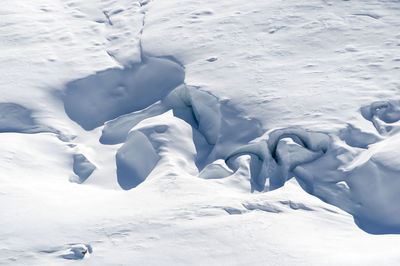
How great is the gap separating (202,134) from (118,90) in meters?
0.98

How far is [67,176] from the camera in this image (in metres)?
4.64

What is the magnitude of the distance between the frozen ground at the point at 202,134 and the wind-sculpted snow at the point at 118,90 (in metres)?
0.01

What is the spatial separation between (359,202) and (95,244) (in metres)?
1.71

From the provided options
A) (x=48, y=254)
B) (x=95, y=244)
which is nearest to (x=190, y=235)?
(x=95, y=244)

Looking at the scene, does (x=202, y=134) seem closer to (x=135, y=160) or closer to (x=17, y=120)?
(x=135, y=160)

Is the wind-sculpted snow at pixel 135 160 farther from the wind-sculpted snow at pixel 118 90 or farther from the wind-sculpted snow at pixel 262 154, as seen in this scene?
the wind-sculpted snow at pixel 118 90

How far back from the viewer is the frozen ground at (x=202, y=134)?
382 cm

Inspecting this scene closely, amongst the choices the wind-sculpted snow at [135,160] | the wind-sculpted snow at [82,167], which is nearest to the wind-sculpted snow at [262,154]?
the wind-sculpted snow at [135,160]

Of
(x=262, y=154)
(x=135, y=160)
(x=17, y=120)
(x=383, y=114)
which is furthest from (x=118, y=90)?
(x=383, y=114)

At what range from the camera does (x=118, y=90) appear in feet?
18.4

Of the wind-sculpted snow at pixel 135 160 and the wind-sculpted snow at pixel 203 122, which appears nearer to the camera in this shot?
the wind-sculpted snow at pixel 135 160

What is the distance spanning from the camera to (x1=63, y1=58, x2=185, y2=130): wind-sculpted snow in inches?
214

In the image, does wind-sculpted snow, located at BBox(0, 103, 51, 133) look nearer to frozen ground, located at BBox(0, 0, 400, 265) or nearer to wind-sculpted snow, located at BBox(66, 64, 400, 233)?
frozen ground, located at BBox(0, 0, 400, 265)

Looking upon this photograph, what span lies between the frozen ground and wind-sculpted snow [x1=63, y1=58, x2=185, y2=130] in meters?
0.01
